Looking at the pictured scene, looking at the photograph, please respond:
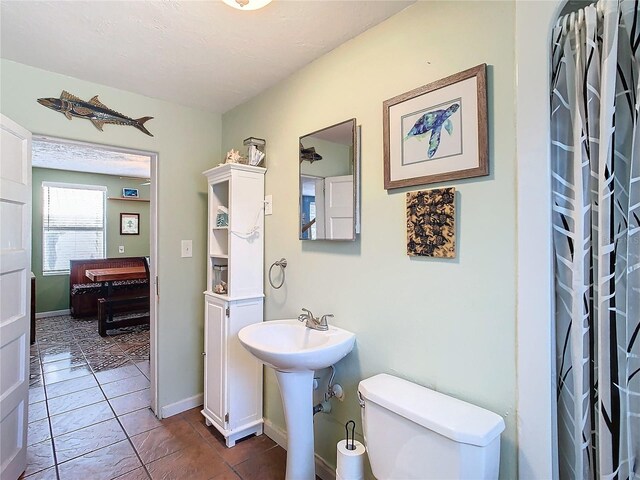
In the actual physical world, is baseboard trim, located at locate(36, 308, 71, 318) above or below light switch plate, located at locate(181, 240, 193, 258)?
below

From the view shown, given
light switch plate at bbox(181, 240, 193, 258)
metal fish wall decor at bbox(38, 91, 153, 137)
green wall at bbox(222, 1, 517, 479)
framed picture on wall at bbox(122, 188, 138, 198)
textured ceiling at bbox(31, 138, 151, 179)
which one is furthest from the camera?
framed picture on wall at bbox(122, 188, 138, 198)

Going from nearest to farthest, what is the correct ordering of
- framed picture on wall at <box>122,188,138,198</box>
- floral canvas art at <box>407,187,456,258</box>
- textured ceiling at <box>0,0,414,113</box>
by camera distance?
floral canvas art at <box>407,187,456,258</box>, textured ceiling at <box>0,0,414,113</box>, framed picture on wall at <box>122,188,138,198</box>

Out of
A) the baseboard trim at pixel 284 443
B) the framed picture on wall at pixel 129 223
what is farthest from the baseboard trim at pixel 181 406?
the framed picture on wall at pixel 129 223

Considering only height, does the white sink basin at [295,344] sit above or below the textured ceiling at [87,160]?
below

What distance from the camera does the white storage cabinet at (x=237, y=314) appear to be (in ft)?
7.02

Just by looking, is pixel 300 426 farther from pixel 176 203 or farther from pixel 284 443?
pixel 176 203

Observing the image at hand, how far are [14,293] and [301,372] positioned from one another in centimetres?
164

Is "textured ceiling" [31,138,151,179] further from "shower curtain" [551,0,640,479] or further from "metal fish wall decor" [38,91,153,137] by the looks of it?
"shower curtain" [551,0,640,479]

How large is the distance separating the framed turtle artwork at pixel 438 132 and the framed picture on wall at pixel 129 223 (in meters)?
5.76

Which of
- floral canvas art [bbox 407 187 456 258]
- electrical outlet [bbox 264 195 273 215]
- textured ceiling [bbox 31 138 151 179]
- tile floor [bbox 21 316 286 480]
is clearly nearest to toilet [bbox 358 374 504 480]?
floral canvas art [bbox 407 187 456 258]

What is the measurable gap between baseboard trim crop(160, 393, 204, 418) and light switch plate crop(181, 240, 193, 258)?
1.13 meters

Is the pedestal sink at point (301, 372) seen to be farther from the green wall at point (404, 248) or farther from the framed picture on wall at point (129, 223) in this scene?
the framed picture on wall at point (129, 223)

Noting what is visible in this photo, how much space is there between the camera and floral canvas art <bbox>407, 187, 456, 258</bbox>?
1.29m

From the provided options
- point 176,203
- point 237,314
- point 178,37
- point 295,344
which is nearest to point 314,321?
point 295,344
